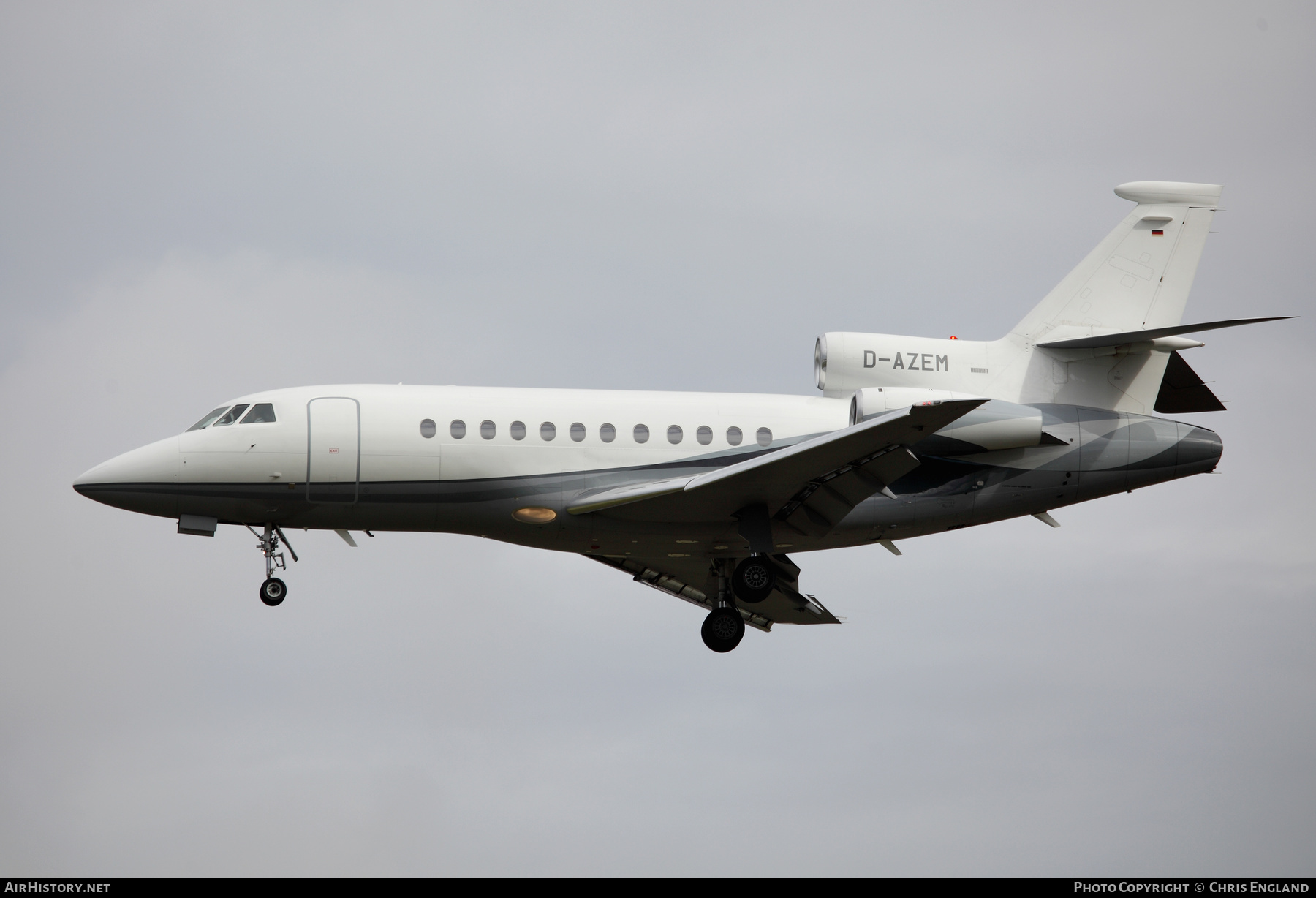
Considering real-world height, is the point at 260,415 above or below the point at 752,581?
above

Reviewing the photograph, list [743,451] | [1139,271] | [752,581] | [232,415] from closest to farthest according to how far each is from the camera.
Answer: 1. [232,415]
2. [752,581]
3. [743,451]
4. [1139,271]

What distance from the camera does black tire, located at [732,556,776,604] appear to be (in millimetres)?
23938

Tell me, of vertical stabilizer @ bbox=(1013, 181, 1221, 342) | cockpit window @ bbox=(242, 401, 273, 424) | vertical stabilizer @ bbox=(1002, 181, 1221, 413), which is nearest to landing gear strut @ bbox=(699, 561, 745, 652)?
vertical stabilizer @ bbox=(1002, 181, 1221, 413)

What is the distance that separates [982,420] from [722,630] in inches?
241

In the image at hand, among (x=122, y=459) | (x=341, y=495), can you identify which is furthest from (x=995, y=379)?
(x=122, y=459)

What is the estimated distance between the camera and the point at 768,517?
953 inches

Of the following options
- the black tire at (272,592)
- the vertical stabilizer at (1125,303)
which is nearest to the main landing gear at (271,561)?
the black tire at (272,592)

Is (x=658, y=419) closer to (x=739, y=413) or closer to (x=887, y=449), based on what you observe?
(x=739, y=413)

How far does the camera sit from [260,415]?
2362 centimetres

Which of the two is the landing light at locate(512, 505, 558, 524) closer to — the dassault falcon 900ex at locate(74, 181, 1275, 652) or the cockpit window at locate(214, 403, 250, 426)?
the dassault falcon 900ex at locate(74, 181, 1275, 652)

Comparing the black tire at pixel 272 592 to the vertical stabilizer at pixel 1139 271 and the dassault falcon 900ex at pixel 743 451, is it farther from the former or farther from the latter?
the vertical stabilizer at pixel 1139 271

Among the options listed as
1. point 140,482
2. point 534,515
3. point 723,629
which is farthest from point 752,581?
point 140,482

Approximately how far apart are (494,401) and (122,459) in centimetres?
624

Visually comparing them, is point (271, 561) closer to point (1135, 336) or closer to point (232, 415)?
point (232, 415)
